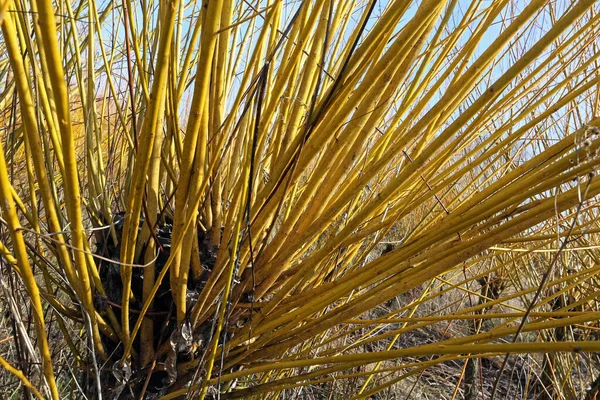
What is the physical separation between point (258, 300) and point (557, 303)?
7.40ft

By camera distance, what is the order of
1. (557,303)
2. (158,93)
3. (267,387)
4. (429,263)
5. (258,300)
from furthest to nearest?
(557,303) → (258,300) → (267,387) → (429,263) → (158,93)

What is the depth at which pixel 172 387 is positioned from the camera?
2.71 feet

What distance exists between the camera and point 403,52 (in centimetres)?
59

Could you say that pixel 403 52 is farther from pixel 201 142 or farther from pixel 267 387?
pixel 267 387

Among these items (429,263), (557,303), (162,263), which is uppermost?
(557,303)

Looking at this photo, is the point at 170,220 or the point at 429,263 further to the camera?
the point at 170,220

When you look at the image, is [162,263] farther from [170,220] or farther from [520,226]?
[520,226]

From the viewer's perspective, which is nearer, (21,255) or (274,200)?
(21,255)

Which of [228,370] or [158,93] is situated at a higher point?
[158,93]

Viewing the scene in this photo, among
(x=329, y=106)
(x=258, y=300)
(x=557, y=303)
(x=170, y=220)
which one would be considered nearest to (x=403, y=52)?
(x=329, y=106)

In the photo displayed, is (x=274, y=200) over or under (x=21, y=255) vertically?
over

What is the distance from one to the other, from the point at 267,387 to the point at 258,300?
0.51 feet

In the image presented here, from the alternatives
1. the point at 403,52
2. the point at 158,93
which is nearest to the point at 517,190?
the point at 403,52

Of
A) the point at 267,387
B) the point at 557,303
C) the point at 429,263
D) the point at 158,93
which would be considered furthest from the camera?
the point at 557,303
